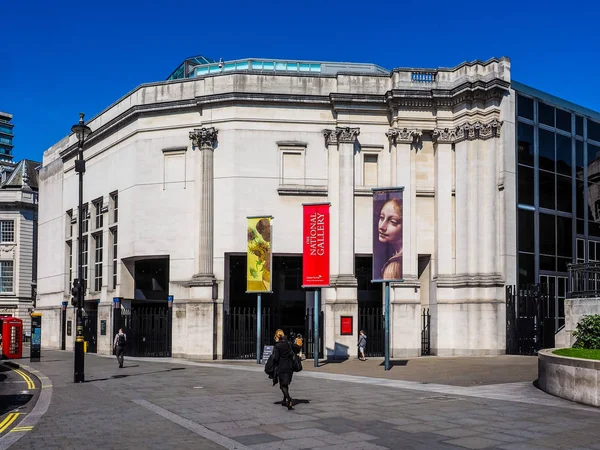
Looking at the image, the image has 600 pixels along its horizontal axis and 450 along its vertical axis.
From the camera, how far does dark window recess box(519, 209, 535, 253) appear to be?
3553 centimetres

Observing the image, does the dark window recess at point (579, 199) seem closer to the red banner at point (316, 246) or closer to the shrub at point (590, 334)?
the red banner at point (316, 246)

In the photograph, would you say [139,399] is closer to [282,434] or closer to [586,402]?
[282,434]

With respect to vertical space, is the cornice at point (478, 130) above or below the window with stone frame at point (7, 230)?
above

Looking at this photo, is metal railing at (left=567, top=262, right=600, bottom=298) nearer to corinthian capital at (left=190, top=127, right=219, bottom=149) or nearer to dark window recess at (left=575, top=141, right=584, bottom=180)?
dark window recess at (left=575, top=141, right=584, bottom=180)

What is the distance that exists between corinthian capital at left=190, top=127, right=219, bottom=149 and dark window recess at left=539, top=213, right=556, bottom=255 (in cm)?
1836

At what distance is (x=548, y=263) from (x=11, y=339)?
1207 inches

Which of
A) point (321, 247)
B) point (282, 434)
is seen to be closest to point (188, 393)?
point (282, 434)

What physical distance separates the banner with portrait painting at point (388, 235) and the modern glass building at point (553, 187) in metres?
10.7

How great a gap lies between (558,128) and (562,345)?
59.5ft

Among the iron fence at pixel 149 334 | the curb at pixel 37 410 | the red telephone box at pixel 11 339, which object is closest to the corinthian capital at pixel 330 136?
the iron fence at pixel 149 334

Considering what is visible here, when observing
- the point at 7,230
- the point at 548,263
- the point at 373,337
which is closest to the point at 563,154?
the point at 548,263

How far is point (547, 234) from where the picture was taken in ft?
121

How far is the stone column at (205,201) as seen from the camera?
34469 mm

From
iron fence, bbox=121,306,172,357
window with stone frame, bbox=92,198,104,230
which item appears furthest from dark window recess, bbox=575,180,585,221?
window with stone frame, bbox=92,198,104,230
